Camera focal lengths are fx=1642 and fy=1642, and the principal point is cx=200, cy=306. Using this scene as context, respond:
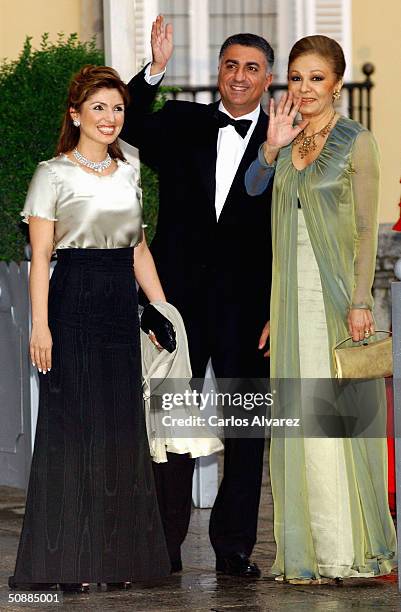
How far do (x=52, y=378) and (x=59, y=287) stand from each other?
13.5 inches

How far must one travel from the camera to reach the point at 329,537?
6.26 m

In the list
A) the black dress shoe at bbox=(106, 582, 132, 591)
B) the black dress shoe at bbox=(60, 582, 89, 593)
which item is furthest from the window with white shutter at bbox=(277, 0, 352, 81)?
the black dress shoe at bbox=(60, 582, 89, 593)

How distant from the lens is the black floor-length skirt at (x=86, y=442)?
6113 mm

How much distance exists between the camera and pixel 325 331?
20.6 ft

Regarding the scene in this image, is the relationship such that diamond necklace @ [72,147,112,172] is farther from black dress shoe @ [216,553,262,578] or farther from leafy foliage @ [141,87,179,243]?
leafy foliage @ [141,87,179,243]

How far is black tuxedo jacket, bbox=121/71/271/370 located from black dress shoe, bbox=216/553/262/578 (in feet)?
2.93

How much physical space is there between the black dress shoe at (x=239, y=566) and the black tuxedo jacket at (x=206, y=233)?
89cm

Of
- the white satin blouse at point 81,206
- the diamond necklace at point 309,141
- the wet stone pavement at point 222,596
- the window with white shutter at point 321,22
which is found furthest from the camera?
the window with white shutter at point 321,22

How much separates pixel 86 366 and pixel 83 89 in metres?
1.04

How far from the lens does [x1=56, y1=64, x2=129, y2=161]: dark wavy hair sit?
243 inches

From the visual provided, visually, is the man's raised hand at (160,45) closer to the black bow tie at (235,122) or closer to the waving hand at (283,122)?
the black bow tie at (235,122)

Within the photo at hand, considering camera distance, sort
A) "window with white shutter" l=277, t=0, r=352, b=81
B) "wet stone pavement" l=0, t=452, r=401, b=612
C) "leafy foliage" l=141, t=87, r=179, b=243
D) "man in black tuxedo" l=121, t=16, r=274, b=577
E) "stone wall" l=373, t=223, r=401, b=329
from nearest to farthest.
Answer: "wet stone pavement" l=0, t=452, r=401, b=612, "man in black tuxedo" l=121, t=16, r=274, b=577, "leafy foliage" l=141, t=87, r=179, b=243, "stone wall" l=373, t=223, r=401, b=329, "window with white shutter" l=277, t=0, r=352, b=81

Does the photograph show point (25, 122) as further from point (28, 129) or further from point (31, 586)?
point (31, 586)

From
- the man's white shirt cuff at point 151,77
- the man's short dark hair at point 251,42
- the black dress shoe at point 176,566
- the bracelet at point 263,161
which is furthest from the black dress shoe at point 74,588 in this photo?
the man's short dark hair at point 251,42
